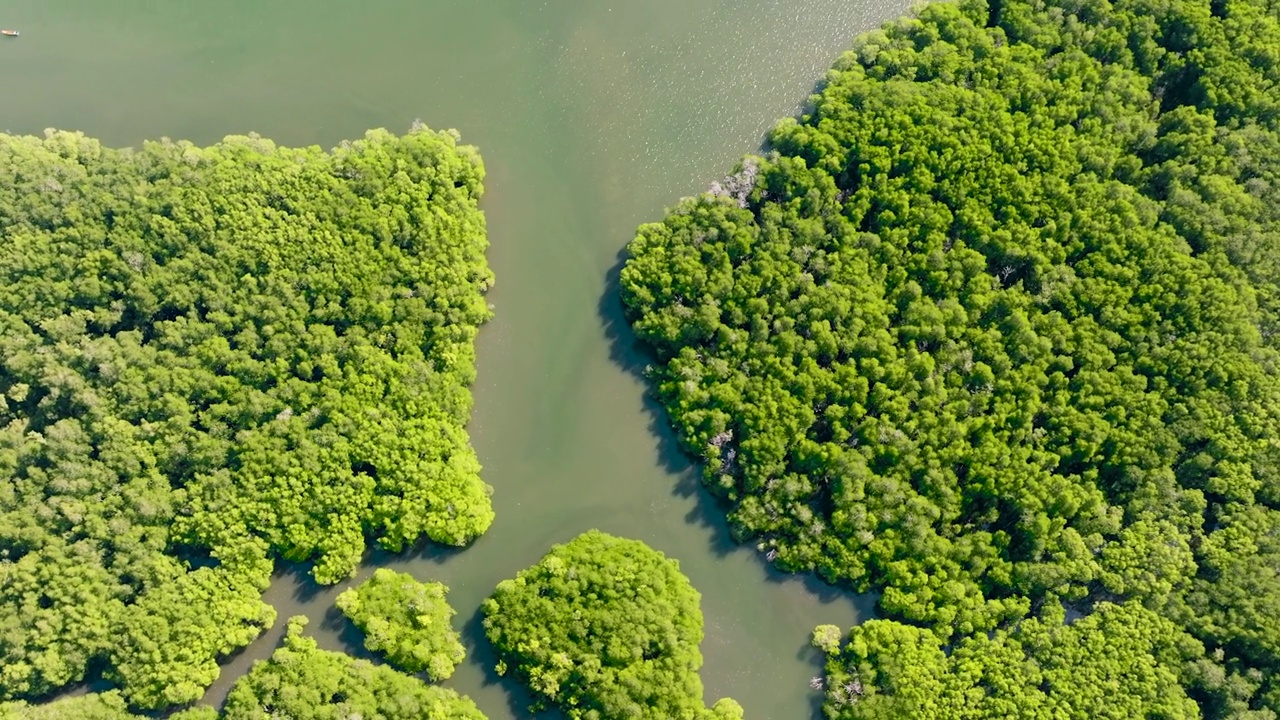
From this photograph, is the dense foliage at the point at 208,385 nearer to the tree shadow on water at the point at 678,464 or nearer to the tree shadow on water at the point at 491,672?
the tree shadow on water at the point at 491,672

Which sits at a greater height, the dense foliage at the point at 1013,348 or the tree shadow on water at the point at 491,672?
the dense foliage at the point at 1013,348

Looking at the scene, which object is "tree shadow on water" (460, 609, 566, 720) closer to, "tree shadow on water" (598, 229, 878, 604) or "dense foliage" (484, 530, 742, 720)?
"dense foliage" (484, 530, 742, 720)

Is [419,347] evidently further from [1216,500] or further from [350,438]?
[1216,500]

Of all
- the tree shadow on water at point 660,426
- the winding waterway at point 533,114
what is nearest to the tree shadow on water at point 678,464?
the tree shadow on water at point 660,426

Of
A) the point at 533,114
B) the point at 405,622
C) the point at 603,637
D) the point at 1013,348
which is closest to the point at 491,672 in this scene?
the point at 405,622

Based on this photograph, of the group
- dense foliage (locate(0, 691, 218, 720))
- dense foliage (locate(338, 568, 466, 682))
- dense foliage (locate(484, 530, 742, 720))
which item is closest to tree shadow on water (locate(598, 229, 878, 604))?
dense foliage (locate(484, 530, 742, 720))
